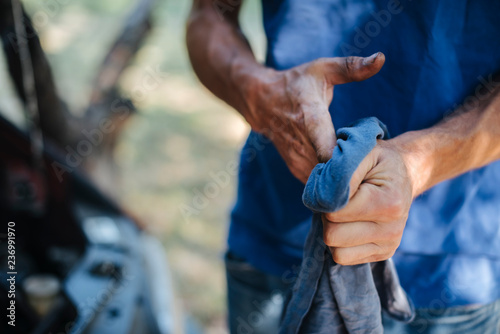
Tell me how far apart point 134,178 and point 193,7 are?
3.45 metres

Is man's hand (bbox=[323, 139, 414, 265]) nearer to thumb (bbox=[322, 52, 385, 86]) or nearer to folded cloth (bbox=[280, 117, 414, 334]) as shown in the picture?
folded cloth (bbox=[280, 117, 414, 334])

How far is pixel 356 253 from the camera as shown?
33.3 inches

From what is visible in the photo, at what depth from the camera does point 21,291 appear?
1735mm

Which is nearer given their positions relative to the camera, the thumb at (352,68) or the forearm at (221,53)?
the thumb at (352,68)

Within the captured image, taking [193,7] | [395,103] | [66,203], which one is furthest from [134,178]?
[395,103]

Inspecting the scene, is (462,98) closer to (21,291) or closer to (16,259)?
(21,291)

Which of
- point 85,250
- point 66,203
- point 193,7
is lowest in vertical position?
point 85,250

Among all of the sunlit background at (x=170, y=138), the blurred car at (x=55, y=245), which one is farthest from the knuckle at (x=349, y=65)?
the sunlit background at (x=170, y=138)

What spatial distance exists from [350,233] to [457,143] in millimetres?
349

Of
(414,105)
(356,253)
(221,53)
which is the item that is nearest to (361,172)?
(356,253)

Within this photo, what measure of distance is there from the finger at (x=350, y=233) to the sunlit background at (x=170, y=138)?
1.93 metres

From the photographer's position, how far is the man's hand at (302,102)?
0.91 metres

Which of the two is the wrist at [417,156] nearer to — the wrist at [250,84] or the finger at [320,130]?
the finger at [320,130]

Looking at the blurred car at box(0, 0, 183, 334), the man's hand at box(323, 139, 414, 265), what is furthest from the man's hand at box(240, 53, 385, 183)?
the blurred car at box(0, 0, 183, 334)
